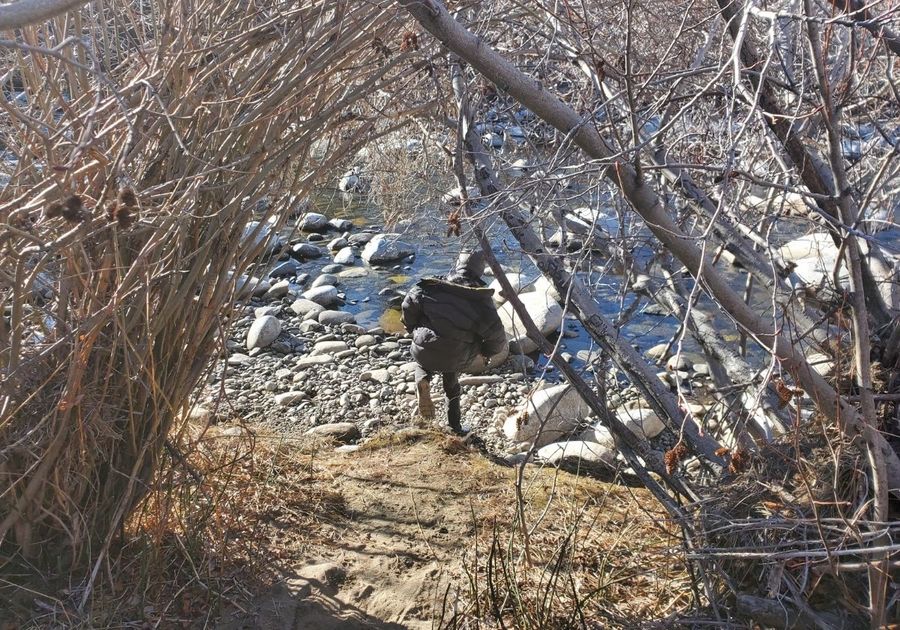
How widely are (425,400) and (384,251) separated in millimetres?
4439

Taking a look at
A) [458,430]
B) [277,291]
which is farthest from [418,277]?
[458,430]

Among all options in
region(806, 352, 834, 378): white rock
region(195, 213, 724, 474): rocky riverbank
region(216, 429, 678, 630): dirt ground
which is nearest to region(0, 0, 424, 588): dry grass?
region(216, 429, 678, 630): dirt ground

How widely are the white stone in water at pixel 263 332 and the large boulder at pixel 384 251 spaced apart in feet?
8.06

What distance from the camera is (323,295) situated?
916 cm

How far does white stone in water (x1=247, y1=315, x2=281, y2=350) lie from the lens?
26.1 feet

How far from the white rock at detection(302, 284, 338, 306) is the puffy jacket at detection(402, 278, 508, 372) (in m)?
3.43

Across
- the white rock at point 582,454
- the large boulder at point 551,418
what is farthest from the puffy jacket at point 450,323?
the white rock at point 582,454

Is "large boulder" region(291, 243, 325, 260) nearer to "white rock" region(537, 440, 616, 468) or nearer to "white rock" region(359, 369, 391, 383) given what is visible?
"white rock" region(359, 369, 391, 383)

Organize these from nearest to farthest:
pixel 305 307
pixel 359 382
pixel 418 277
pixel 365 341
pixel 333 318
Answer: pixel 359 382, pixel 365 341, pixel 333 318, pixel 305 307, pixel 418 277

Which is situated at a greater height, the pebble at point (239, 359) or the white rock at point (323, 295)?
the white rock at point (323, 295)

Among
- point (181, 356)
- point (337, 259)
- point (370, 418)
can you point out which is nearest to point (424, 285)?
point (370, 418)

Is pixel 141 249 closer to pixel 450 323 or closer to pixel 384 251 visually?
pixel 450 323

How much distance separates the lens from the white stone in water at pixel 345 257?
10562 millimetres

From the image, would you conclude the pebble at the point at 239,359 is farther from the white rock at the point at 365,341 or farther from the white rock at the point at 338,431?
the white rock at the point at 338,431
